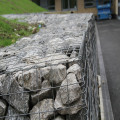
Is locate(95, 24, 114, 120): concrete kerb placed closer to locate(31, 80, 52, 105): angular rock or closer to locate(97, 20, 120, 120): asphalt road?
locate(97, 20, 120, 120): asphalt road

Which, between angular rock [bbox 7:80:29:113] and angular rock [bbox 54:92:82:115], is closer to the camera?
angular rock [bbox 54:92:82:115]

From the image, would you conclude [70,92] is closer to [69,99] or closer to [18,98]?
[69,99]

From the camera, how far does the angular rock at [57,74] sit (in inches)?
86.9

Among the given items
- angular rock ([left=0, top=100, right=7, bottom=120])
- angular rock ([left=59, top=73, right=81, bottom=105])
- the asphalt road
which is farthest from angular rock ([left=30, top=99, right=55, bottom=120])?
the asphalt road

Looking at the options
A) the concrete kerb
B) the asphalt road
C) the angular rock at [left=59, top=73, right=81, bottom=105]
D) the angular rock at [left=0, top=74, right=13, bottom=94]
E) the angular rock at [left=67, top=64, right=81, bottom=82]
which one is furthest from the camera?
the asphalt road

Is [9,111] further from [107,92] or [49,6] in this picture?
[49,6]

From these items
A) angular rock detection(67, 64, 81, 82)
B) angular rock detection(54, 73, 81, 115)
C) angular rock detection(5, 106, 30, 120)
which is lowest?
angular rock detection(5, 106, 30, 120)

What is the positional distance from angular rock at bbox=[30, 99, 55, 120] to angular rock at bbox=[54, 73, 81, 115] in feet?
0.34

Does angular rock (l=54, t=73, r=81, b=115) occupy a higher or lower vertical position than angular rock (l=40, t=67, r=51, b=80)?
lower

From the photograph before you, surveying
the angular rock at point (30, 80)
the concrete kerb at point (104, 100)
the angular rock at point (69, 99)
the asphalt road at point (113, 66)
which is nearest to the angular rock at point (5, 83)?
the angular rock at point (30, 80)

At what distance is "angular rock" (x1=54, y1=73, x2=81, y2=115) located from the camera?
197cm

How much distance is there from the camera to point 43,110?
210cm

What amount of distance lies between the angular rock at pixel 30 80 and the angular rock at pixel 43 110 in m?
0.22

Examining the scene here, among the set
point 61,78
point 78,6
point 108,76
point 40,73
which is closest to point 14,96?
point 40,73
